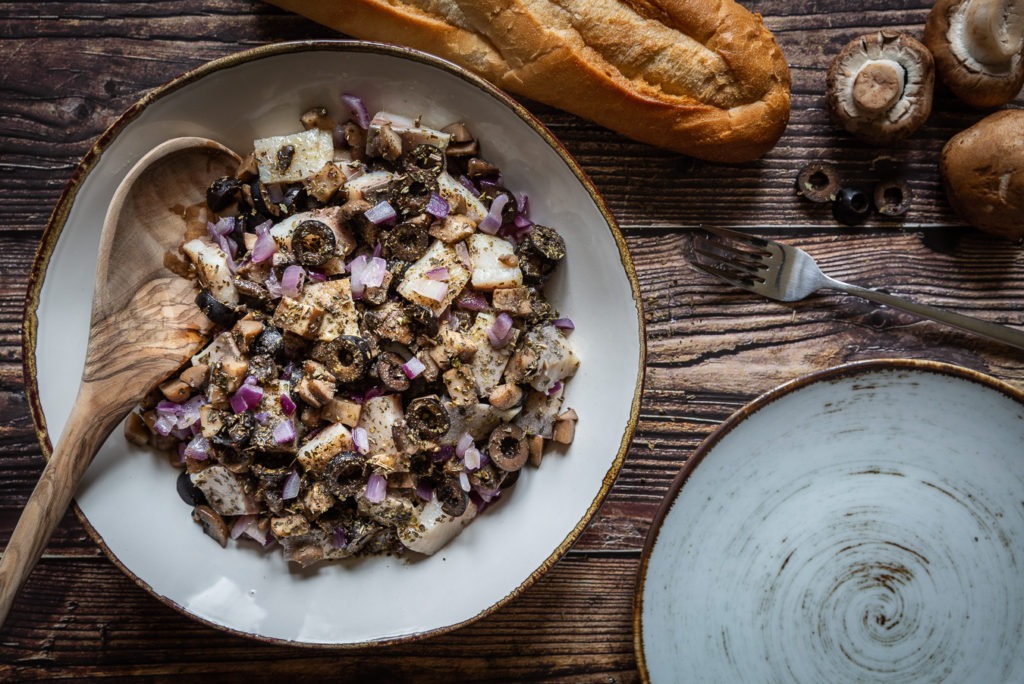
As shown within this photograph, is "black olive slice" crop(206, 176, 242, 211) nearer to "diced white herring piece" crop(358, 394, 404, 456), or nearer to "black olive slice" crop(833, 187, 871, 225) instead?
"diced white herring piece" crop(358, 394, 404, 456)

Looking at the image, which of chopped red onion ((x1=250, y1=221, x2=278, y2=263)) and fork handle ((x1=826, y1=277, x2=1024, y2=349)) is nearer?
chopped red onion ((x1=250, y1=221, x2=278, y2=263))

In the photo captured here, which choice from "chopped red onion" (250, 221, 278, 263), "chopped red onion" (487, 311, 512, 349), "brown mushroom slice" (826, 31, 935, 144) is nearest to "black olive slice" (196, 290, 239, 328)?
"chopped red onion" (250, 221, 278, 263)

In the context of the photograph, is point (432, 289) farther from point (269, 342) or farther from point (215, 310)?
point (215, 310)

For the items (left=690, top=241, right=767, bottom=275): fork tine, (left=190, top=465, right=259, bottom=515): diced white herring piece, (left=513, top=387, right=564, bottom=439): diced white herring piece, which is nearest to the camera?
(left=190, top=465, right=259, bottom=515): diced white herring piece

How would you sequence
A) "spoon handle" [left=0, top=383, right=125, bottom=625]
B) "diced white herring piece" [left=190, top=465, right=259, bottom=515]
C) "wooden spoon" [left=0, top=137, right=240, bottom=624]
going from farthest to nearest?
"diced white herring piece" [left=190, top=465, right=259, bottom=515] < "wooden spoon" [left=0, top=137, right=240, bottom=624] < "spoon handle" [left=0, top=383, right=125, bottom=625]

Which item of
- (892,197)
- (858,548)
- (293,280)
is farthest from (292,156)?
(858,548)

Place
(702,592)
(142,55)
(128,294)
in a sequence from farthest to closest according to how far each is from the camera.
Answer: (142,55) < (702,592) < (128,294)

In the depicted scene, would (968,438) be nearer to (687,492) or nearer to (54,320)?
(687,492)

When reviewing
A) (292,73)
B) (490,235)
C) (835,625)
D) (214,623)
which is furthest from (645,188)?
(214,623)
